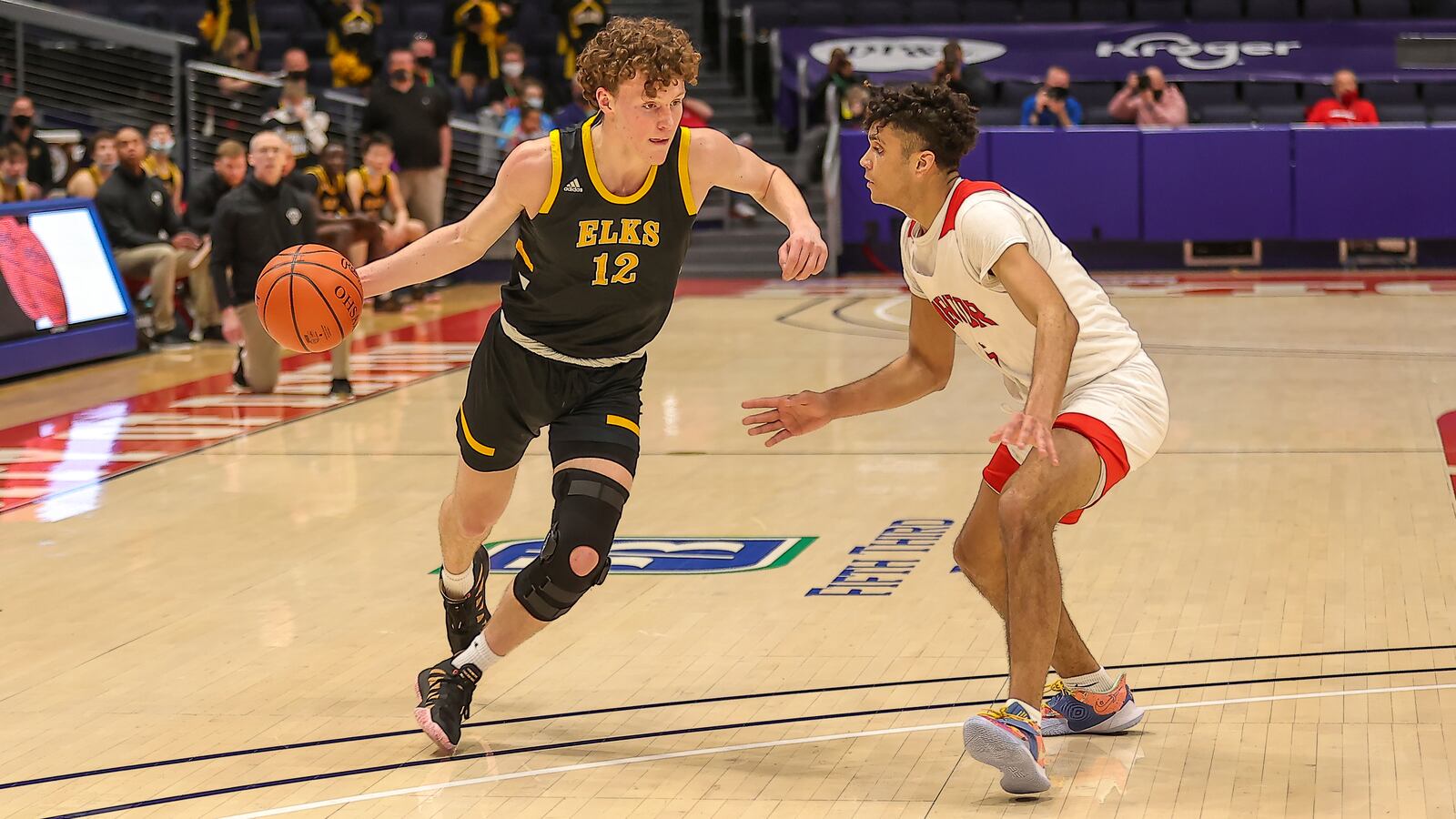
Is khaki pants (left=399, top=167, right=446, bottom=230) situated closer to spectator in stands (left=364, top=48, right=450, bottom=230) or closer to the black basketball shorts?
spectator in stands (left=364, top=48, right=450, bottom=230)

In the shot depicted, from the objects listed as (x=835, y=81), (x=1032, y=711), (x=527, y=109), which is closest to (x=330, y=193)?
(x=527, y=109)

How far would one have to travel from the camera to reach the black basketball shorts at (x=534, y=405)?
16.5 ft

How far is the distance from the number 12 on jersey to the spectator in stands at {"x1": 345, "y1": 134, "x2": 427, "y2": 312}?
10884 millimetres

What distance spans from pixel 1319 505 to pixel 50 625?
16.3ft

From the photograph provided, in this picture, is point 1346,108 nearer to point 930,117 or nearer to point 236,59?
point 236,59

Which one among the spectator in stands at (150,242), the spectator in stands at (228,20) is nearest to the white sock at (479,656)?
the spectator in stands at (150,242)

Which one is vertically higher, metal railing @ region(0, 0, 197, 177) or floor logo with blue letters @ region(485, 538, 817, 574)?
metal railing @ region(0, 0, 197, 177)

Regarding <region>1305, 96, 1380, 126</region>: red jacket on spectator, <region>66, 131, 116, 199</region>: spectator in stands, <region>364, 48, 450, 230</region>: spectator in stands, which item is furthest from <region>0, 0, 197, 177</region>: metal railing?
<region>1305, 96, 1380, 126</region>: red jacket on spectator

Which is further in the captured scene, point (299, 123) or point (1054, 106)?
point (1054, 106)

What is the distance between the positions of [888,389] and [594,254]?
2.79ft

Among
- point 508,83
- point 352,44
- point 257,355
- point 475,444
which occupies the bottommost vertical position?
point 257,355

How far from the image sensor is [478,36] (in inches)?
827

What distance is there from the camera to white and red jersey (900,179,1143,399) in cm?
443

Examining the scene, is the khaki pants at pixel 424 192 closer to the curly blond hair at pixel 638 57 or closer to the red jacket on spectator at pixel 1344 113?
the red jacket on spectator at pixel 1344 113
